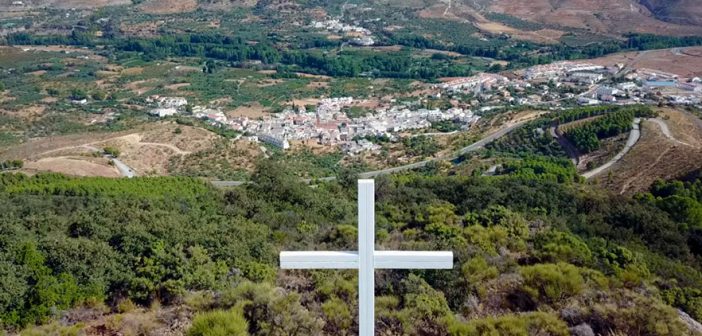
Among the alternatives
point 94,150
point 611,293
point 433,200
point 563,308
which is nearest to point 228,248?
point 563,308

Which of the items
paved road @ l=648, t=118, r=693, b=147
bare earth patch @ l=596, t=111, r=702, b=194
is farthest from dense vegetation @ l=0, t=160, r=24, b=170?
paved road @ l=648, t=118, r=693, b=147

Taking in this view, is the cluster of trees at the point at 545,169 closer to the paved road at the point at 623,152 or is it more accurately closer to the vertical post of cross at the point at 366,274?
the paved road at the point at 623,152

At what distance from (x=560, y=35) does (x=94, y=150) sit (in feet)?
293

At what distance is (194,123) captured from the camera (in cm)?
5188

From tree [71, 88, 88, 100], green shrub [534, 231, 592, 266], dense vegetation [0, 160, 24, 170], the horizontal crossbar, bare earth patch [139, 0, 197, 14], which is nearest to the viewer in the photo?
the horizontal crossbar

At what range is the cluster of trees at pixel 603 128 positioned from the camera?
41438mm

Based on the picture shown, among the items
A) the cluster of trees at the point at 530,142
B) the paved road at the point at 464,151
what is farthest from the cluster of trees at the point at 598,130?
the paved road at the point at 464,151

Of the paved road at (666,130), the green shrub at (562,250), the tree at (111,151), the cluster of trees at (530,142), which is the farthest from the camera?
the cluster of trees at (530,142)

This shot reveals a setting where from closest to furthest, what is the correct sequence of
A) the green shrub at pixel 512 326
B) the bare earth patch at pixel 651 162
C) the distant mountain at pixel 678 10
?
the green shrub at pixel 512 326 → the bare earth patch at pixel 651 162 → the distant mountain at pixel 678 10

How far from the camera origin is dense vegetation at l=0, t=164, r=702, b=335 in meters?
7.13

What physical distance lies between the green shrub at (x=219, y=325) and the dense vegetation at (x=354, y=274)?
0.06ft

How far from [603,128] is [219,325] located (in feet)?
137

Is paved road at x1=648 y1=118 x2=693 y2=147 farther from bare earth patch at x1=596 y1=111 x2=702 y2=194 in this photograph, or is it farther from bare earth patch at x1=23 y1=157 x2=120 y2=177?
bare earth patch at x1=23 y1=157 x2=120 y2=177

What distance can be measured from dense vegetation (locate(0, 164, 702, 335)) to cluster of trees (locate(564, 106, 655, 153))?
2649 cm
